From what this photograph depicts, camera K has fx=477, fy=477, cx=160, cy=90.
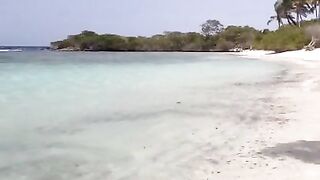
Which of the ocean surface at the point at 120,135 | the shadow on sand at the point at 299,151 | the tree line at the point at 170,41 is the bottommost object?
the tree line at the point at 170,41

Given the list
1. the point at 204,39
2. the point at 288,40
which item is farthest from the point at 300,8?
the point at 204,39

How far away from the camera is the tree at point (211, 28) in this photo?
361 feet

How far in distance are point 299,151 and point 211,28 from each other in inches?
4219

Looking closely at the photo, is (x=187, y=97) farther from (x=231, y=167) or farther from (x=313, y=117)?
(x=231, y=167)

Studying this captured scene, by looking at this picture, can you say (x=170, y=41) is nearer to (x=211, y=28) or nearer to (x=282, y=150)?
(x=211, y=28)

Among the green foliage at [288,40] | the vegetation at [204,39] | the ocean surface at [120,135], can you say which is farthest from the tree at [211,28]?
the ocean surface at [120,135]

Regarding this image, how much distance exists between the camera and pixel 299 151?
629cm

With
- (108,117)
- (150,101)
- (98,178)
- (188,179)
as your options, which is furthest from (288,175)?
(150,101)

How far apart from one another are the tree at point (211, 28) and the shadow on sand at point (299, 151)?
10304 centimetres

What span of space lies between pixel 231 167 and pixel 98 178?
1.56 metres

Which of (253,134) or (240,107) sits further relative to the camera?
(240,107)

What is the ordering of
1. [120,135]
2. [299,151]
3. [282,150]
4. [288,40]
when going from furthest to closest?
[288,40]
[120,135]
[282,150]
[299,151]

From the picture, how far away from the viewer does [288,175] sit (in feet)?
Result: 16.9

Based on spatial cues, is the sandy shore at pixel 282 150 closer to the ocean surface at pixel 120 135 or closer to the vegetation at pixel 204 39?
the ocean surface at pixel 120 135
